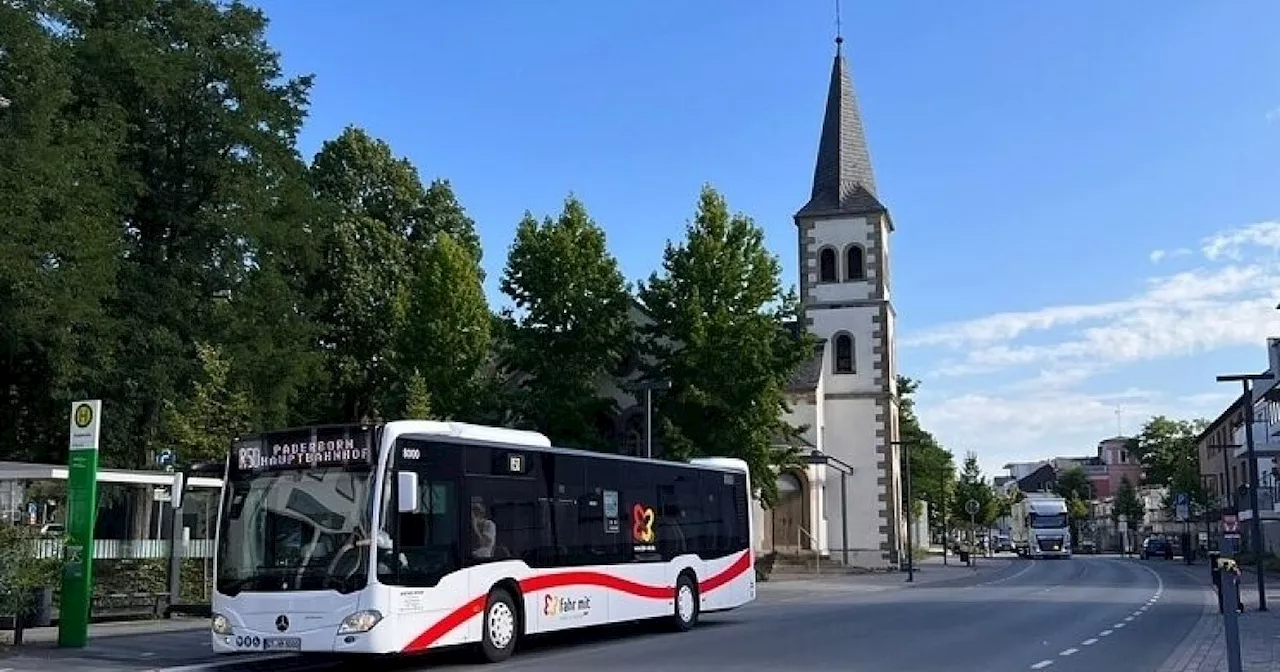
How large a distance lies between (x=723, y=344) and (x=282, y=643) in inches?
1160

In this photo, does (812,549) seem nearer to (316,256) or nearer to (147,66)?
(316,256)

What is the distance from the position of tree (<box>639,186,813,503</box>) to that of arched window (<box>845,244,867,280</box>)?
41.8 feet

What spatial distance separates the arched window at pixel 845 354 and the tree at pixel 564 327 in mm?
15706

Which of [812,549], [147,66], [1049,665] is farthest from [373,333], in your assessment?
[1049,665]

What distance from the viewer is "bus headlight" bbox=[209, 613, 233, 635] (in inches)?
566

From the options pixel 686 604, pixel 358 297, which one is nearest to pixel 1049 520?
pixel 358 297

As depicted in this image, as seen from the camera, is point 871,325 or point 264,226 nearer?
point 264,226

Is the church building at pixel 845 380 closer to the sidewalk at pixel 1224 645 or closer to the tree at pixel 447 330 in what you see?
the tree at pixel 447 330

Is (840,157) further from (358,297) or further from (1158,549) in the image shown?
(1158,549)

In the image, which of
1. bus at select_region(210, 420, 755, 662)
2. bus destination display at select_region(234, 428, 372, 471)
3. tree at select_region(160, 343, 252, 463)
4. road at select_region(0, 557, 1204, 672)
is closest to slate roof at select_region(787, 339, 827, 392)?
road at select_region(0, 557, 1204, 672)

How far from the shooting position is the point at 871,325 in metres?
56.4

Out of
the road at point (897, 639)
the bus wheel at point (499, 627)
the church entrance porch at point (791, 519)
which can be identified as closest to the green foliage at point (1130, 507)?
the church entrance porch at point (791, 519)

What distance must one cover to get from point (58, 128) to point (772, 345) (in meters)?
23.9

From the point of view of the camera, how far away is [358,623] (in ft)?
45.7
